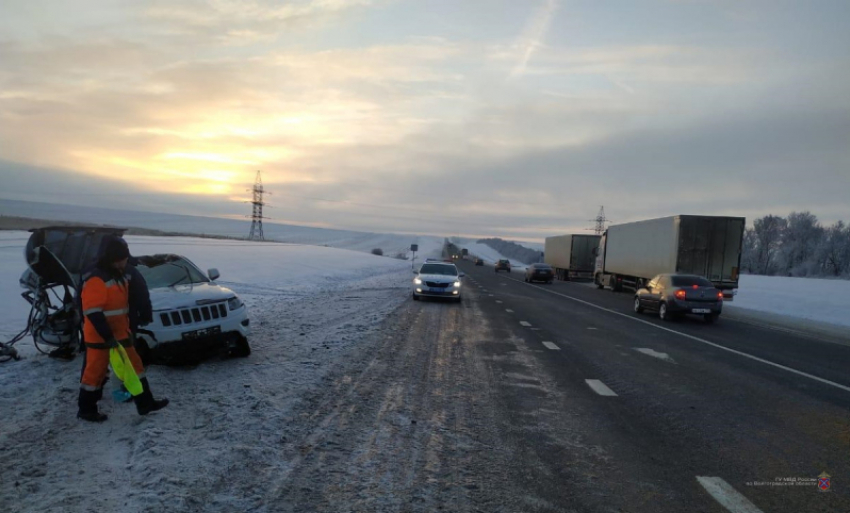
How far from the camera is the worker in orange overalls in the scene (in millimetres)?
4855

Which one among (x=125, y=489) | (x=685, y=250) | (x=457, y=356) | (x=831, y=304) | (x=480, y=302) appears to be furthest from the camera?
(x=831, y=304)

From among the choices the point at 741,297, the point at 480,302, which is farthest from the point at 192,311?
the point at 741,297

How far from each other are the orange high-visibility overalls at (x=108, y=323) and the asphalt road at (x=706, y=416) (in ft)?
14.0

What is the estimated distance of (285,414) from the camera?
5348mm

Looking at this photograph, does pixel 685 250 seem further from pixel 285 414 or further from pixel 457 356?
pixel 285 414

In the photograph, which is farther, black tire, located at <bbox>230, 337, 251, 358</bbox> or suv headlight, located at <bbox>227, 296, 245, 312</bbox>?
black tire, located at <bbox>230, 337, 251, 358</bbox>

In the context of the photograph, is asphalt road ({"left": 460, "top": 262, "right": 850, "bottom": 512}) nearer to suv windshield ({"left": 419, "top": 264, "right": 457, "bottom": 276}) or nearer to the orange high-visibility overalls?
the orange high-visibility overalls

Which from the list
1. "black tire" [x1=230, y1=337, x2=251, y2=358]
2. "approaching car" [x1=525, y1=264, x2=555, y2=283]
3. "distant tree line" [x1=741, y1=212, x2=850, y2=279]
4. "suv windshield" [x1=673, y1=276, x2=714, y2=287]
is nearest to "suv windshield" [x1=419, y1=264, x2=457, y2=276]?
"suv windshield" [x1=673, y1=276, x2=714, y2=287]

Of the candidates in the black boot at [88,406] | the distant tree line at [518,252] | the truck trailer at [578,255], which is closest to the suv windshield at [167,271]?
the black boot at [88,406]

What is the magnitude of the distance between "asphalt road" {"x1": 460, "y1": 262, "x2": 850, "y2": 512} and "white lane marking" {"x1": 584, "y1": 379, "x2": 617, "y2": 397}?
0.05 metres

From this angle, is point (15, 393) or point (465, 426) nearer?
point (465, 426)

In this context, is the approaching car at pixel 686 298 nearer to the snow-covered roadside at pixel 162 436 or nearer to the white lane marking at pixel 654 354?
the white lane marking at pixel 654 354

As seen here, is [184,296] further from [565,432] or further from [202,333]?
[565,432]

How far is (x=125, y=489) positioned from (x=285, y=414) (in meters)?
1.85
